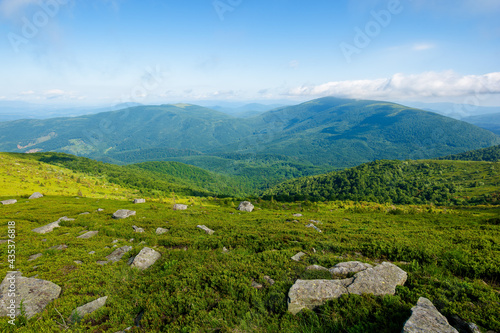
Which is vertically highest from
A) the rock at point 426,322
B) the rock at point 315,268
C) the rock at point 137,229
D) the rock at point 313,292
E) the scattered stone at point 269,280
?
the rock at point 426,322

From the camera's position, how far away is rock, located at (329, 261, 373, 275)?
395 inches

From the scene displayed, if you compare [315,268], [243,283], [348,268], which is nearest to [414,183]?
[348,268]

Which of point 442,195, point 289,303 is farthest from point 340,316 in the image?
point 442,195

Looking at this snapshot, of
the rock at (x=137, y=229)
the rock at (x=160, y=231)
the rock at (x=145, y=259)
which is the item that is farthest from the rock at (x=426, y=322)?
the rock at (x=137, y=229)

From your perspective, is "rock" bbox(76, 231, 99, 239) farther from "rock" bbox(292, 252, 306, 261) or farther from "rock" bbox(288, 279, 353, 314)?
"rock" bbox(288, 279, 353, 314)

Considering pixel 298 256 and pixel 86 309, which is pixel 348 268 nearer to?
pixel 298 256

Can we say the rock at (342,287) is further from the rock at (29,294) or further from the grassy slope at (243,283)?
the rock at (29,294)

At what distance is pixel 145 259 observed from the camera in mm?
12844

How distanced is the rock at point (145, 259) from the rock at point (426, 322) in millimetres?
13072

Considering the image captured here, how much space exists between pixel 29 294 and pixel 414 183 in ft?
538

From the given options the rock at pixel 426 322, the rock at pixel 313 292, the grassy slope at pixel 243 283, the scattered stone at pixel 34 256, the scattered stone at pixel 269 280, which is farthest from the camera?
the scattered stone at pixel 34 256

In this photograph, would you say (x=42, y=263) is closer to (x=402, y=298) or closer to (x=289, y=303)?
(x=289, y=303)

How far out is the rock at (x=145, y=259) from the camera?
12.4m

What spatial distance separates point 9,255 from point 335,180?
161m
